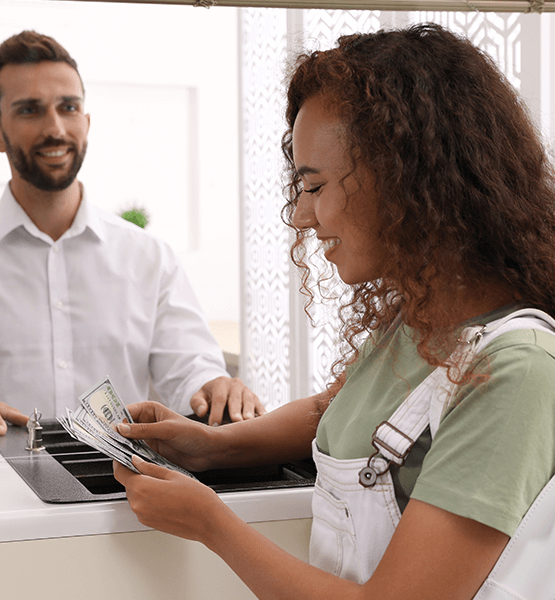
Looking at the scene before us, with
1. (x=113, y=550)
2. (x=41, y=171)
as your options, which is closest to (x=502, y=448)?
(x=113, y=550)

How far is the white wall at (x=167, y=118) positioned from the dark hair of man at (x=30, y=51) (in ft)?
10.1

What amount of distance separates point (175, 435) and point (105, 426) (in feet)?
0.44

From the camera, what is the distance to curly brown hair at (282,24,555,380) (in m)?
0.82

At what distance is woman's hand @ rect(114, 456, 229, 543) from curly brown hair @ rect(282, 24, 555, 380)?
0.99ft

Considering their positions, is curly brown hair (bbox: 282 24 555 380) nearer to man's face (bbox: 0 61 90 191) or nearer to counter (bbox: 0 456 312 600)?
counter (bbox: 0 456 312 600)

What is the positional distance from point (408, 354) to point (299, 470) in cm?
42

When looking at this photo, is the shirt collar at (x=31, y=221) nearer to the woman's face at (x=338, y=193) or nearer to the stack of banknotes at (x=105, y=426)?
the stack of banknotes at (x=105, y=426)

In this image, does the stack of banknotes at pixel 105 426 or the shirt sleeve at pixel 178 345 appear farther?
the shirt sleeve at pixel 178 345

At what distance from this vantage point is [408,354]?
93 cm

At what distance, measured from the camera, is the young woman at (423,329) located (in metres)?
0.71

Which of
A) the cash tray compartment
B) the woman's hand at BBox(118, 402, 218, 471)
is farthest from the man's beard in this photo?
the woman's hand at BBox(118, 402, 218, 471)

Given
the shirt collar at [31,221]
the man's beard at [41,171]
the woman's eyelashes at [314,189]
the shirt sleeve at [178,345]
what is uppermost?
the man's beard at [41,171]

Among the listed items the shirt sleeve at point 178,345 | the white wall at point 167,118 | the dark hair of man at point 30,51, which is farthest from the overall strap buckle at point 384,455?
the white wall at point 167,118

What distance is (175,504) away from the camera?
2.78ft
